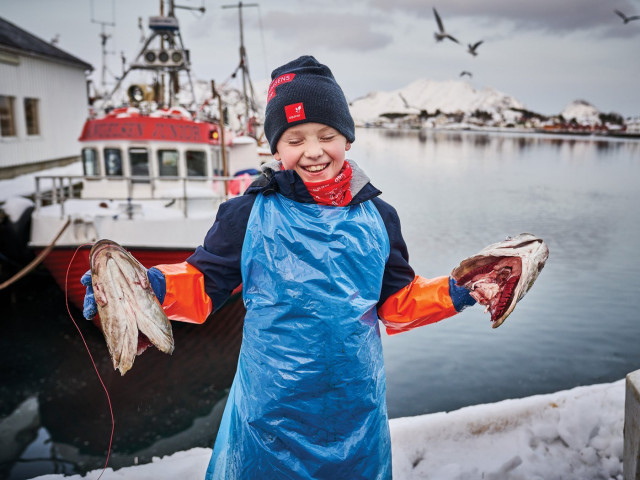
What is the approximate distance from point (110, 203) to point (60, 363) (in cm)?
267

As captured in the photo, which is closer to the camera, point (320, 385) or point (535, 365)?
point (320, 385)

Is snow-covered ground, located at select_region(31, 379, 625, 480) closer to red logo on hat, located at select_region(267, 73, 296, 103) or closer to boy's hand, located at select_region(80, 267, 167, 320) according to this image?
boy's hand, located at select_region(80, 267, 167, 320)

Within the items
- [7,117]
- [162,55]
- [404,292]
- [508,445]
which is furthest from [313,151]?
[7,117]

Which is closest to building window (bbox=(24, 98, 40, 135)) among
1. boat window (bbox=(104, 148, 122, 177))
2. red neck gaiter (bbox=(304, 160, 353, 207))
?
boat window (bbox=(104, 148, 122, 177))

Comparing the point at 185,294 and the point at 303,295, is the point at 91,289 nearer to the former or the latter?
the point at 185,294

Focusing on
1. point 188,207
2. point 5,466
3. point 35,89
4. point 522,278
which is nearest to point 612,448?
point 522,278

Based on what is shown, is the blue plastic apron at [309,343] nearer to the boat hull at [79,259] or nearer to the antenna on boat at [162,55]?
the boat hull at [79,259]

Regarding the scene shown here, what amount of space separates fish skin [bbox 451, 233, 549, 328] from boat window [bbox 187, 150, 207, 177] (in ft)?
24.9

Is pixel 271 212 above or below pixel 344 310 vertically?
above

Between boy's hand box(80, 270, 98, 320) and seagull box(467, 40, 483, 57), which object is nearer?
boy's hand box(80, 270, 98, 320)

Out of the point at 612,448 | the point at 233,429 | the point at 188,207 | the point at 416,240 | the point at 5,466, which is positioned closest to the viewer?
the point at 233,429

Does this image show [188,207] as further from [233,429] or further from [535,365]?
[233,429]

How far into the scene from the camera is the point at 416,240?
47.2ft

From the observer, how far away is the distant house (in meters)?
14.0
